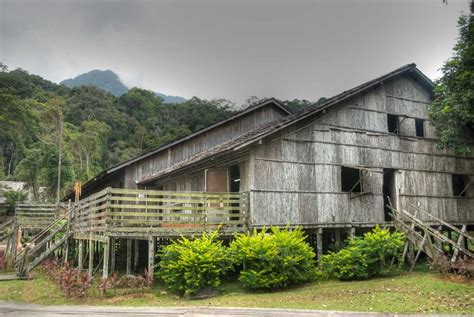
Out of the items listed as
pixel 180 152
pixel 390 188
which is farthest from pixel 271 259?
pixel 180 152

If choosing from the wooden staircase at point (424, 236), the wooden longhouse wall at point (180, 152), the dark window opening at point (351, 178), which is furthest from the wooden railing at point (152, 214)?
the wooden staircase at point (424, 236)

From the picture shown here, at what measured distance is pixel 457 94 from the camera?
50.4ft

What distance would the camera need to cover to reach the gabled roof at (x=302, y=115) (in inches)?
544

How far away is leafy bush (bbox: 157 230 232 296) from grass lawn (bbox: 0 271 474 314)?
0.41m

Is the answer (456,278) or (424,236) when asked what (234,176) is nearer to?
(424,236)

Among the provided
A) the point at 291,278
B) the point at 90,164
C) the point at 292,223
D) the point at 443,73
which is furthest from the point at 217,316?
the point at 90,164

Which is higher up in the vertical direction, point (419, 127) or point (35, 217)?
point (419, 127)

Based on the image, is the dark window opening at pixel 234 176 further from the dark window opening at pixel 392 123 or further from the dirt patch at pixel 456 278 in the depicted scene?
the dirt patch at pixel 456 278

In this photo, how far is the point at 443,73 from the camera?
54.1 ft

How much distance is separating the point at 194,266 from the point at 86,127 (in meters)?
51.2

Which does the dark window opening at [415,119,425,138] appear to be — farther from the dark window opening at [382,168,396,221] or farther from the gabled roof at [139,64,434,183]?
the dark window opening at [382,168,396,221]

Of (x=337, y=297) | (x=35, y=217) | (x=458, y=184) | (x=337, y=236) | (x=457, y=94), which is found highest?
(x=457, y=94)

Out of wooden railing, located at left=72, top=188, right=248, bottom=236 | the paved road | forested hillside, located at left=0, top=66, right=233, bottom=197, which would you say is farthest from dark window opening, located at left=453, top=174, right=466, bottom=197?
forested hillside, located at left=0, top=66, right=233, bottom=197

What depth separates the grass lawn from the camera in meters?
9.84
